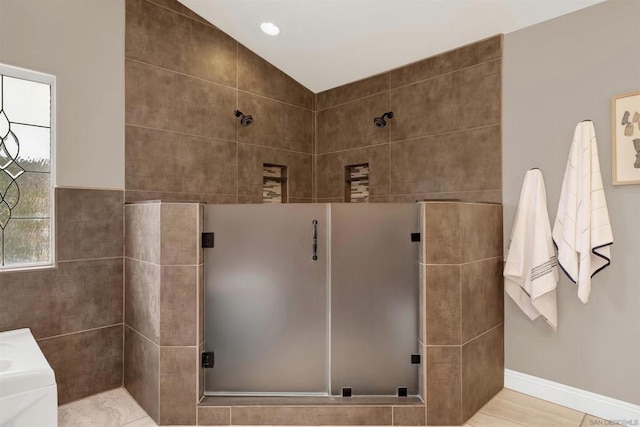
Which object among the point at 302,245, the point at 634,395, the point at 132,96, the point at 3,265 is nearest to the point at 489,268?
the point at 634,395

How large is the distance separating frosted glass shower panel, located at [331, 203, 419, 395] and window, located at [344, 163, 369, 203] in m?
1.33

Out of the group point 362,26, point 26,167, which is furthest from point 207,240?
point 362,26

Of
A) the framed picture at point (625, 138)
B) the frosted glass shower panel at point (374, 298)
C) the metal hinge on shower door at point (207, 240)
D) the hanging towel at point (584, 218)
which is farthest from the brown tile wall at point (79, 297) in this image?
the framed picture at point (625, 138)

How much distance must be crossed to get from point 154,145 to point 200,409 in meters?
1.84

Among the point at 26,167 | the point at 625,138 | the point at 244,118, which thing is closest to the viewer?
the point at 625,138

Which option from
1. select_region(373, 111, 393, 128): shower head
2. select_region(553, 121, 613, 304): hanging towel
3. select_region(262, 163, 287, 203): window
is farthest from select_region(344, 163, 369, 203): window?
select_region(553, 121, 613, 304): hanging towel

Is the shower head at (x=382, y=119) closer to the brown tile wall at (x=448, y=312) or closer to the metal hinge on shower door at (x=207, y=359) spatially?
the brown tile wall at (x=448, y=312)

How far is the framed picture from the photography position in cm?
208

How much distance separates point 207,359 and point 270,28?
Answer: 2482mm

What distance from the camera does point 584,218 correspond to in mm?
2133

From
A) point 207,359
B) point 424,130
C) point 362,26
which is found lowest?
point 207,359

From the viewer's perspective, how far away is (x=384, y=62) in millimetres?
3178

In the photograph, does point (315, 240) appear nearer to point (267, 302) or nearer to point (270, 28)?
point (267, 302)

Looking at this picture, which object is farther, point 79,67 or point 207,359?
point 79,67
